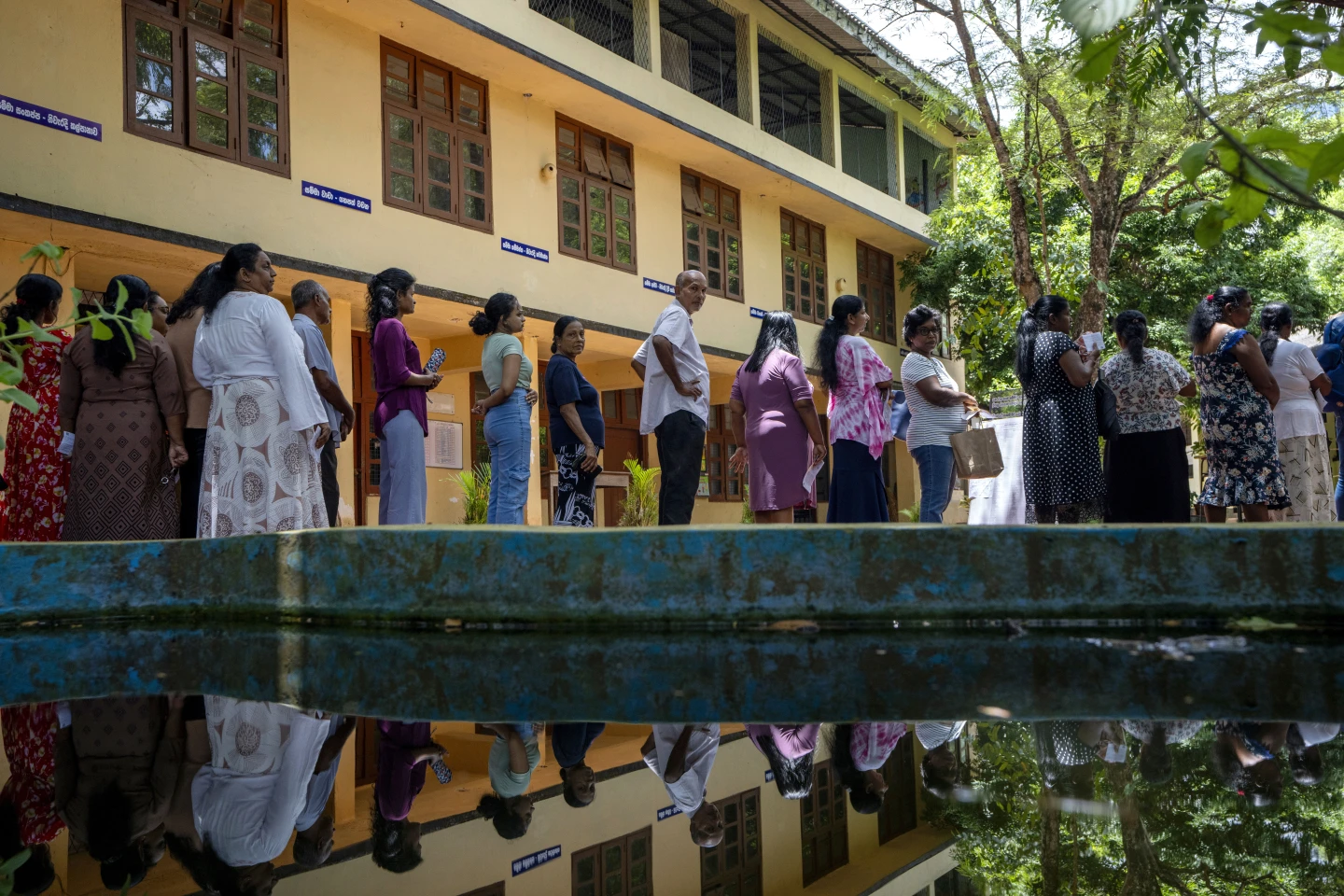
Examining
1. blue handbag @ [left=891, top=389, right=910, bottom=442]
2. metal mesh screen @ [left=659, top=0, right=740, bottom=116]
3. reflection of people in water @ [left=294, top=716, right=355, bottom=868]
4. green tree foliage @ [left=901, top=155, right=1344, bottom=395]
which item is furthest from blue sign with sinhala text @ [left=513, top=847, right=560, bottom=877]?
green tree foliage @ [left=901, top=155, right=1344, bottom=395]

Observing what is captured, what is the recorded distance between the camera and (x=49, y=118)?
809cm

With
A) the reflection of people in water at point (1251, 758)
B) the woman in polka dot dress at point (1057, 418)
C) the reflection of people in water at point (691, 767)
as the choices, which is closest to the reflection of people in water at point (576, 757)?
the reflection of people in water at point (691, 767)

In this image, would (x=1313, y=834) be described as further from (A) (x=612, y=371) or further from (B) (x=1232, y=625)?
(A) (x=612, y=371)

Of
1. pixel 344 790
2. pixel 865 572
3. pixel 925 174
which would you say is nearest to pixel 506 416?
pixel 865 572

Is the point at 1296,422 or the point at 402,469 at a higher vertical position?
the point at 1296,422

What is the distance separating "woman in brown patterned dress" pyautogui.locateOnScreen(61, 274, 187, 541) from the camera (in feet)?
17.5

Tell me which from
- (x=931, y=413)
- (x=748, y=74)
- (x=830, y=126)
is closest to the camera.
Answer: (x=931, y=413)

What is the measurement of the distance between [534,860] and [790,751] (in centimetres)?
74

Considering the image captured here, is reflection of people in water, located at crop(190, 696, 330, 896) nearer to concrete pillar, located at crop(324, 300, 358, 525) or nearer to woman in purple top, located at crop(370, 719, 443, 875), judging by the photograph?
woman in purple top, located at crop(370, 719, 443, 875)

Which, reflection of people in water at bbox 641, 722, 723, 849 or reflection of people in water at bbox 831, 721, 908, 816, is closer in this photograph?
reflection of people in water at bbox 641, 722, 723, 849

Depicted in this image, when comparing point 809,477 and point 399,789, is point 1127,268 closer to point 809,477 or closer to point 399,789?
point 809,477

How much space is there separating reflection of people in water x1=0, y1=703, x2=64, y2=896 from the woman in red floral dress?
311cm

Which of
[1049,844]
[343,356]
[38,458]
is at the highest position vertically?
[343,356]

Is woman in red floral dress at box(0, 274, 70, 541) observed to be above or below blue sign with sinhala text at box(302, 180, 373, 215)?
below
